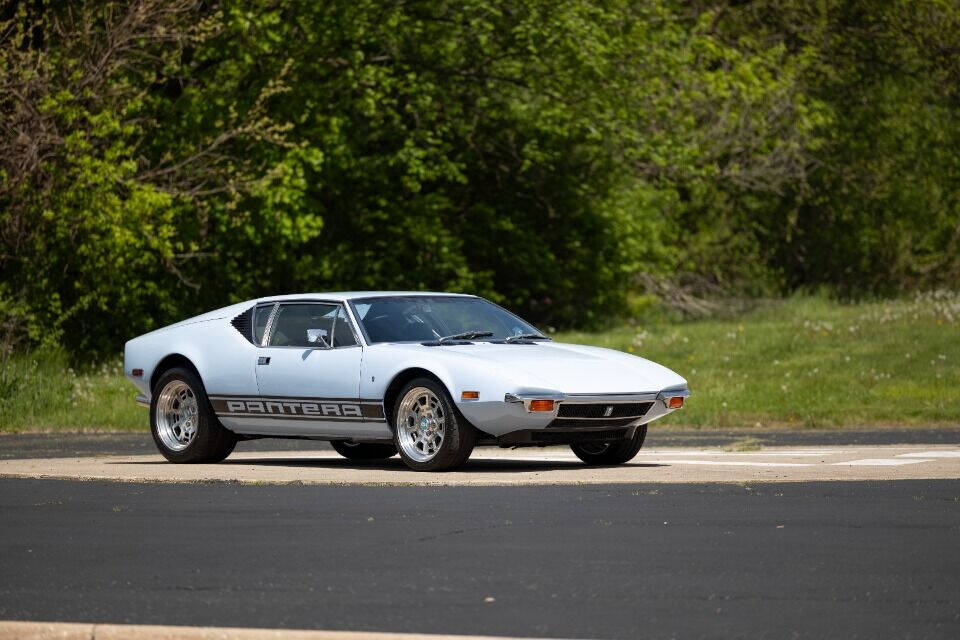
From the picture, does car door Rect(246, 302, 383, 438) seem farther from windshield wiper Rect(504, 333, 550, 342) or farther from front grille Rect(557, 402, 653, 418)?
front grille Rect(557, 402, 653, 418)

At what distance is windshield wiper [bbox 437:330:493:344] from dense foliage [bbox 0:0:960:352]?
41.1 ft

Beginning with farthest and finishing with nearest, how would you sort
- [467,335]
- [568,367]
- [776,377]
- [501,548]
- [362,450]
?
[776,377] → [362,450] → [467,335] → [568,367] → [501,548]

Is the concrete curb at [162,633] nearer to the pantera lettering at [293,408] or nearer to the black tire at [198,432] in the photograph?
the pantera lettering at [293,408]

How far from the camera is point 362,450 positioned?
52.6 feet

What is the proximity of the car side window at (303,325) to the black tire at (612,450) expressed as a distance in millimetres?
2247

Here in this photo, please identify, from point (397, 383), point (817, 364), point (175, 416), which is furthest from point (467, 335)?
point (817, 364)

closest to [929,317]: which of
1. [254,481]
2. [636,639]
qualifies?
[254,481]

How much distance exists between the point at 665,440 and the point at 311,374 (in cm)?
554

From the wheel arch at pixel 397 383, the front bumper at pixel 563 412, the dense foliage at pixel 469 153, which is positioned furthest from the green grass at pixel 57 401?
the front bumper at pixel 563 412

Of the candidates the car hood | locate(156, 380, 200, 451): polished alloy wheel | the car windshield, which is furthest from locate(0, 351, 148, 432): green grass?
the car hood

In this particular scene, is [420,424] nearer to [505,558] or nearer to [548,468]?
[548,468]

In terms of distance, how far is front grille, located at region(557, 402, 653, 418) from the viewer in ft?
43.2

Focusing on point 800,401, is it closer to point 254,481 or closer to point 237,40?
point 254,481

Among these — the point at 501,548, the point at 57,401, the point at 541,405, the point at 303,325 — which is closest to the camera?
the point at 501,548
